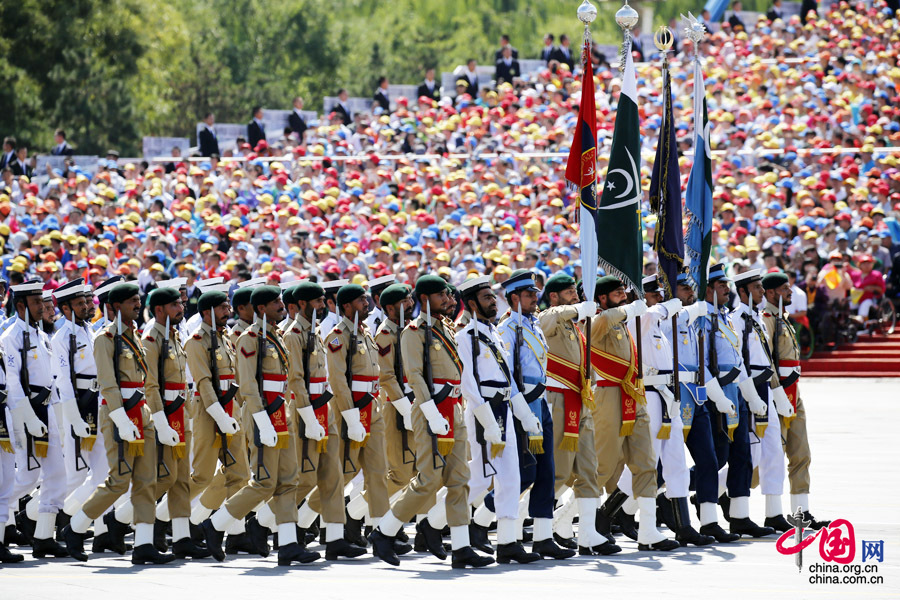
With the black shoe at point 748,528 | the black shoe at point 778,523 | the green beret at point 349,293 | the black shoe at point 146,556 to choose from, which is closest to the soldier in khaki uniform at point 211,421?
the black shoe at point 146,556

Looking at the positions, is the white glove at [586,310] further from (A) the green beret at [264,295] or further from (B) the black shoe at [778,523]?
(B) the black shoe at [778,523]

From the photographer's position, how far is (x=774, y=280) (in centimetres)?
1233

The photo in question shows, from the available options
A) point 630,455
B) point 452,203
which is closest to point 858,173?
point 452,203

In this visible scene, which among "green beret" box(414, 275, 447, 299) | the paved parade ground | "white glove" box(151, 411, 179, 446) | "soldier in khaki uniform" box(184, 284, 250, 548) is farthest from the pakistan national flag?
"white glove" box(151, 411, 179, 446)

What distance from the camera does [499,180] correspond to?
26.2 m

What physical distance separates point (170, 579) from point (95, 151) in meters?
38.5

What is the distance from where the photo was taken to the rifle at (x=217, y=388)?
1134 centimetres

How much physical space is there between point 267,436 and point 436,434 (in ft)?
3.96

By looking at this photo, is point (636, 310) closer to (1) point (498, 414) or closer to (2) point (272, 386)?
(1) point (498, 414)

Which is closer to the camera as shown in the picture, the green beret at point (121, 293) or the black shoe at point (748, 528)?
the green beret at point (121, 293)

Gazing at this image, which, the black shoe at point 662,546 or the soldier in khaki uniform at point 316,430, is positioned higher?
the soldier in khaki uniform at point 316,430

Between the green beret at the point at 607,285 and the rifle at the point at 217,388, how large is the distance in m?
2.83

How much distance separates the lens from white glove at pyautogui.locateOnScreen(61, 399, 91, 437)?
11.6 metres

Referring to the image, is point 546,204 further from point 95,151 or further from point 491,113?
point 95,151
